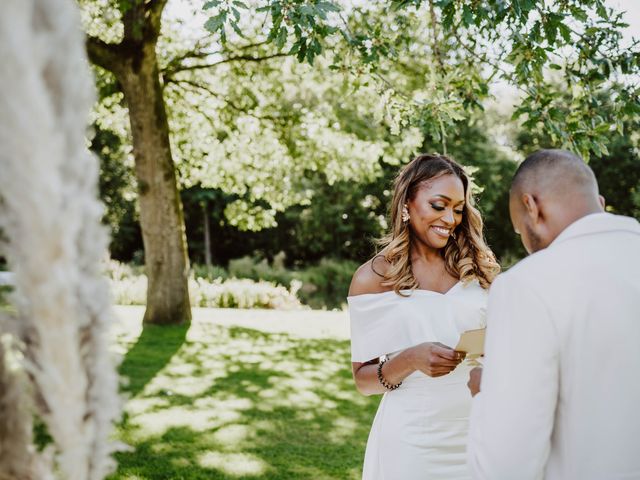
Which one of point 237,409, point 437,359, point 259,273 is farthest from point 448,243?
point 259,273

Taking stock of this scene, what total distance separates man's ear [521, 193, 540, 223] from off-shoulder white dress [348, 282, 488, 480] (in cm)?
127

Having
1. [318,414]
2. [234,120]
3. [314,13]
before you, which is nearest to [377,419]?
[314,13]

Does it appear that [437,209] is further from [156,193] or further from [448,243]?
[156,193]

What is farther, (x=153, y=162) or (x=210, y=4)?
(x=153, y=162)

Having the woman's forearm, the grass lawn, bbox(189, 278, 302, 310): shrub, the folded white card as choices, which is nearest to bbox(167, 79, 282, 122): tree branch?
bbox(189, 278, 302, 310): shrub

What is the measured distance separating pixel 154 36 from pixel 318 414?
6983mm

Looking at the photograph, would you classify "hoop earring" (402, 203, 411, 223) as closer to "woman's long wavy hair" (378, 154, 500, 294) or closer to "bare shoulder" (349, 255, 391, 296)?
"woman's long wavy hair" (378, 154, 500, 294)

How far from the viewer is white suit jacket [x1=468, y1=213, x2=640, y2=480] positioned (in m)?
1.63

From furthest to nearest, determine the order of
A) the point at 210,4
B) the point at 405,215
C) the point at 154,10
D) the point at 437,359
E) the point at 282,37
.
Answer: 1. the point at 154,10
2. the point at 282,37
3. the point at 210,4
4. the point at 405,215
5. the point at 437,359

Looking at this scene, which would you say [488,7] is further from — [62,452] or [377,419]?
[62,452]

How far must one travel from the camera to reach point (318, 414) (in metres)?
6.80

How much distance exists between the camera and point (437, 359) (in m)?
2.67

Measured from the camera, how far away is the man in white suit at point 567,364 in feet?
5.35

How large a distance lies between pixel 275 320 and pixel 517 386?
11.4 meters
